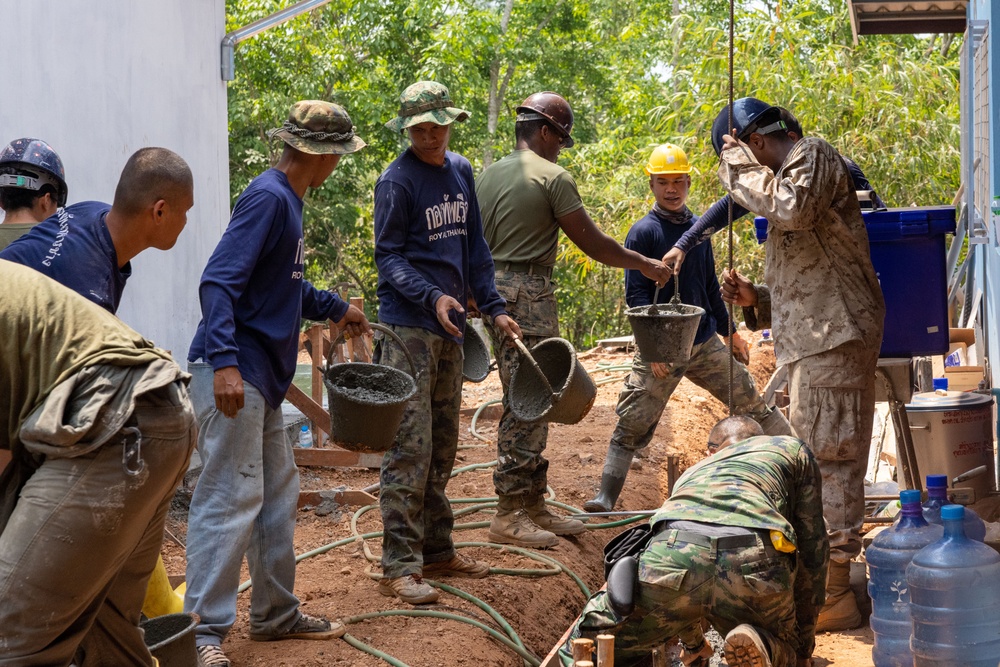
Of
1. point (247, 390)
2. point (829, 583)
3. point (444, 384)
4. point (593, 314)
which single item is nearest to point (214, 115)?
point (444, 384)

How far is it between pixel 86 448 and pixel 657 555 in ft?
6.44

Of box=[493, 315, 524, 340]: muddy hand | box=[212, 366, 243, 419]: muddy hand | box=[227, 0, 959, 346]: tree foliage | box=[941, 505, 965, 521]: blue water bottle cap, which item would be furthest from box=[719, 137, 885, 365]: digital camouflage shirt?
box=[227, 0, 959, 346]: tree foliage

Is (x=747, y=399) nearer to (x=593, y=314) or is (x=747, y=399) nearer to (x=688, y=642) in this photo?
(x=688, y=642)

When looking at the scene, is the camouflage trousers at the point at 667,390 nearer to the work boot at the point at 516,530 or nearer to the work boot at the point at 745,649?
the work boot at the point at 516,530

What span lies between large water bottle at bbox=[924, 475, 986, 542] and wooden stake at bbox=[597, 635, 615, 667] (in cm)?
180

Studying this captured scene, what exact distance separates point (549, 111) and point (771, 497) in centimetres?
279

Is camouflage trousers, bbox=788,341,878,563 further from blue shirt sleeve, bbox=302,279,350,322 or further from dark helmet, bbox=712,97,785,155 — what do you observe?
blue shirt sleeve, bbox=302,279,350,322

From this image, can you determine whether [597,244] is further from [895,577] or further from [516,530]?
[895,577]

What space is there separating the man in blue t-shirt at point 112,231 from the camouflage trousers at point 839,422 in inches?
119

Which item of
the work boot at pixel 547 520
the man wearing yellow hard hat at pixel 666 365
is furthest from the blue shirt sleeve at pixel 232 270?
the man wearing yellow hard hat at pixel 666 365

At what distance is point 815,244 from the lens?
519cm

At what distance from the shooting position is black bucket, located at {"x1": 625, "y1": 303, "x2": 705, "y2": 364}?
20.6 ft

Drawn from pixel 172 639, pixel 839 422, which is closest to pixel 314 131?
pixel 172 639

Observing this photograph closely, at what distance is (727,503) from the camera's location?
13.0 ft
